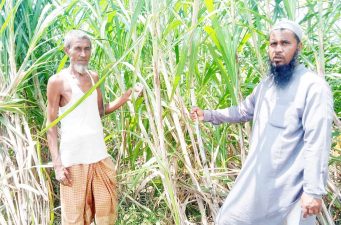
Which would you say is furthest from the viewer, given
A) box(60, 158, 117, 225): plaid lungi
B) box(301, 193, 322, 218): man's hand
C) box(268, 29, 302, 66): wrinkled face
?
box(60, 158, 117, 225): plaid lungi

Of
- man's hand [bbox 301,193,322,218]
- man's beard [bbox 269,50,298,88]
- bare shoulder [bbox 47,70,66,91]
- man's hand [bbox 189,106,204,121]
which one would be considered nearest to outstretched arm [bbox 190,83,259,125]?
man's hand [bbox 189,106,204,121]

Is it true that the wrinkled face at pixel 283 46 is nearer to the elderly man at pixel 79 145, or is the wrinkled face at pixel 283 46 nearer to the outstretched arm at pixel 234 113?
the outstretched arm at pixel 234 113

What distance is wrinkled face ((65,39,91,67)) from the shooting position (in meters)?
1.63

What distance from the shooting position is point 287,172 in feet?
4.59

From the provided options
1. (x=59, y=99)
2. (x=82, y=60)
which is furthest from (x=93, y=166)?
(x=82, y=60)

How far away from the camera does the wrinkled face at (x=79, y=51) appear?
1635 millimetres

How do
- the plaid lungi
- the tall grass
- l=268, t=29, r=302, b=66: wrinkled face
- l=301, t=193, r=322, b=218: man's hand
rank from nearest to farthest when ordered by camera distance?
l=301, t=193, r=322, b=218: man's hand, l=268, t=29, r=302, b=66: wrinkled face, the tall grass, the plaid lungi

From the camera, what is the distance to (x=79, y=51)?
64.6 inches

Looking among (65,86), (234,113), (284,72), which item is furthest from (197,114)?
(65,86)

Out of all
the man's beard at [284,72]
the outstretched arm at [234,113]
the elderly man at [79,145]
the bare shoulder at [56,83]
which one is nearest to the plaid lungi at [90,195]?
the elderly man at [79,145]

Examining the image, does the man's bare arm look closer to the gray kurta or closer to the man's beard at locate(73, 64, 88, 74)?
the man's beard at locate(73, 64, 88, 74)

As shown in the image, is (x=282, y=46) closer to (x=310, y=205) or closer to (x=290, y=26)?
(x=290, y=26)

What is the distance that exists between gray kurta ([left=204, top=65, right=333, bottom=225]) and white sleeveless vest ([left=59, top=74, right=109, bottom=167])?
0.52 m

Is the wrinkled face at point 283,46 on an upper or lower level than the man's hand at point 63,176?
upper
